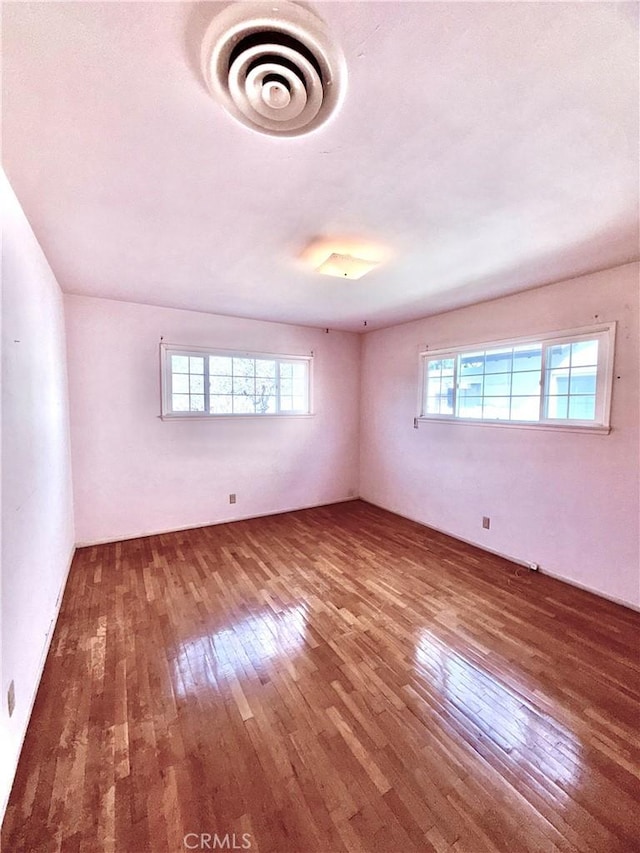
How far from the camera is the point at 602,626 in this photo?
87.1 inches

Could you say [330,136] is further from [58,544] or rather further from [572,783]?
[58,544]

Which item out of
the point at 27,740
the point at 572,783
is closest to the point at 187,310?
the point at 27,740

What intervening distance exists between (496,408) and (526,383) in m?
0.36

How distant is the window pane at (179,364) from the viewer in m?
3.71

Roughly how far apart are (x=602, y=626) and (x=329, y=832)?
211 centimetres

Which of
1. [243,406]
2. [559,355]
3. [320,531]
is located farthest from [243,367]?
[559,355]

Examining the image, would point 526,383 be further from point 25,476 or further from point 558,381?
point 25,476

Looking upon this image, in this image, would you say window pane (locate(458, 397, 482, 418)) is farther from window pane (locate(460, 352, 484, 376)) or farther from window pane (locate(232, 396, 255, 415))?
window pane (locate(232, 396, 255, 415))

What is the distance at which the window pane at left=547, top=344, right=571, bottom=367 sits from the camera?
9.09 feet

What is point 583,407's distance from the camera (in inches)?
106

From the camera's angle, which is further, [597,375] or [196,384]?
[196,384]

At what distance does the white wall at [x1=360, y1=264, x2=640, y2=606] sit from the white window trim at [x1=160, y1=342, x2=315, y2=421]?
1068 mm

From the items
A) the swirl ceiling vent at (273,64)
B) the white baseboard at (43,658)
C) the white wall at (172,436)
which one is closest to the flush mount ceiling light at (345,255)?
the swirl ceiling vent at (273,64)

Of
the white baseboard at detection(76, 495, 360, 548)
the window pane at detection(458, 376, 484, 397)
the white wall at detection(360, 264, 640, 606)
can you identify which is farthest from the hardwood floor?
the window pane at detection(458, 376, 484, 397)
